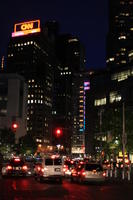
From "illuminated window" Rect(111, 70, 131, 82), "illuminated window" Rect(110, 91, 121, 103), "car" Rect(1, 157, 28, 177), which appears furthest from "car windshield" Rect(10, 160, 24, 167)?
"illuminated window" Rect(111, 70, 131, 82)

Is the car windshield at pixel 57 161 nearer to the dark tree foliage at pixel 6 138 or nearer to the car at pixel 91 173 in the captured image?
the car at pixel 91 173

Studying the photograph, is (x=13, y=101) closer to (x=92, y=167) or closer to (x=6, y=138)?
(x=6, y=138)

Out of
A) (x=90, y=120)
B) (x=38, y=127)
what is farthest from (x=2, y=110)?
(x=38, y=127)

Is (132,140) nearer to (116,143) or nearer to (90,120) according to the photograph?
(116,143)

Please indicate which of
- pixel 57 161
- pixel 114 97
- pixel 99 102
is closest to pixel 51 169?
pixel 57 161

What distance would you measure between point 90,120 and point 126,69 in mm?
36860

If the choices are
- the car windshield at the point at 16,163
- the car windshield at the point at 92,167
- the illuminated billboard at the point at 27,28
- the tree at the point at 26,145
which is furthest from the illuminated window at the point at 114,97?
the car windshield at the point at 92,167

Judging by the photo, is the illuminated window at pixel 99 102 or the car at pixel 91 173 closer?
the car at pixel 91 173

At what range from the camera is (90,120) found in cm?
16188

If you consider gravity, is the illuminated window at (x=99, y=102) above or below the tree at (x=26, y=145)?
above

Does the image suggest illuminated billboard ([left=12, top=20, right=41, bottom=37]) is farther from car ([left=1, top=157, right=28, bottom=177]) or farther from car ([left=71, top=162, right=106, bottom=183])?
car ([left=71, top=162, right=106, bottom=183])

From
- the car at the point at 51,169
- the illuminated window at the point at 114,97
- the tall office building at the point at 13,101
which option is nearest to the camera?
the car at the point at 51,169

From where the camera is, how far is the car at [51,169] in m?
29.1

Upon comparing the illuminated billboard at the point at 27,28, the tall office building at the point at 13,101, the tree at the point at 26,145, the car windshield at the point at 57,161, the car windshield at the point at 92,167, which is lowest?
the car windshield at the point at 92,167
